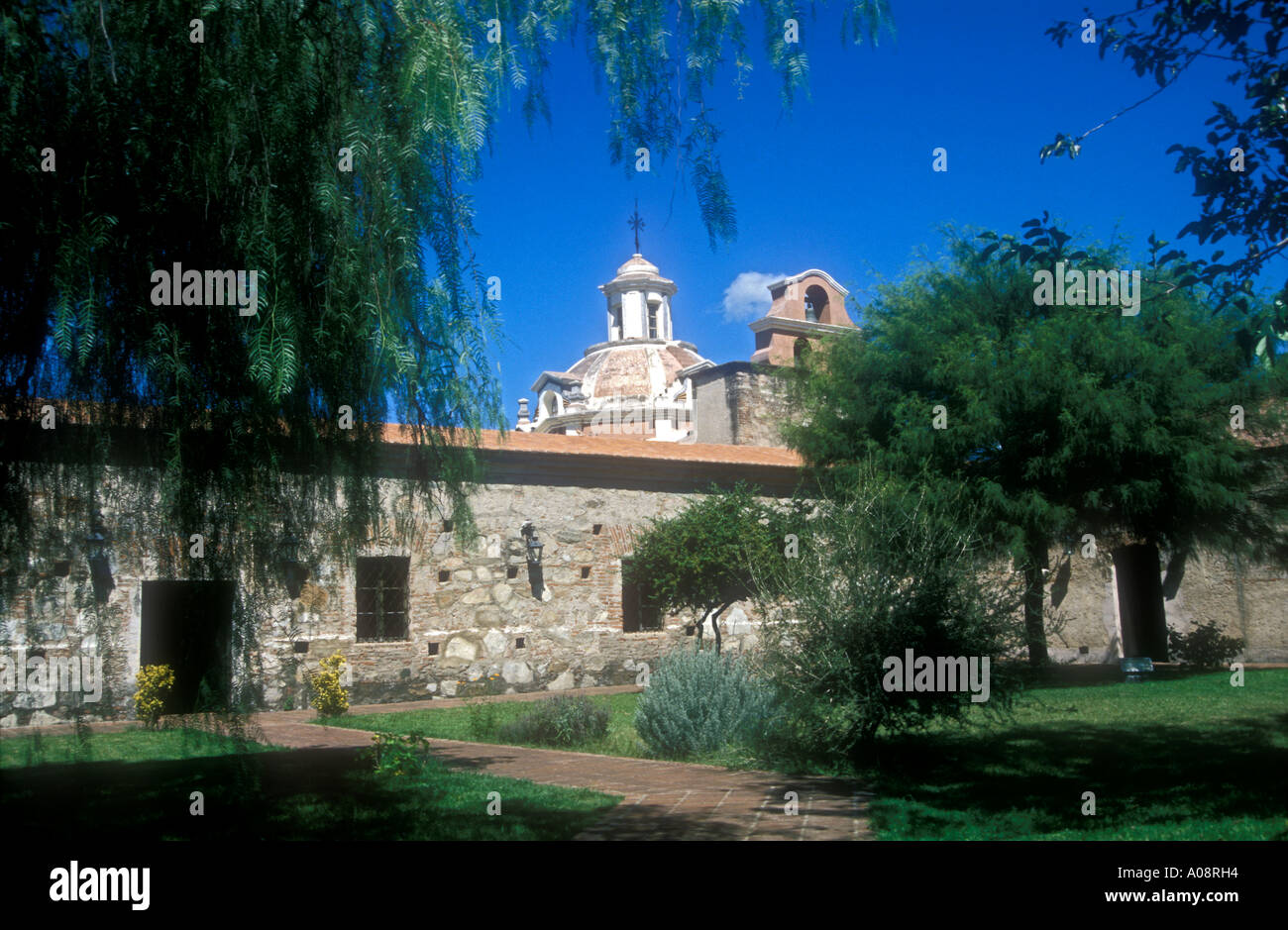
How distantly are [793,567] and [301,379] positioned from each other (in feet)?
15.3

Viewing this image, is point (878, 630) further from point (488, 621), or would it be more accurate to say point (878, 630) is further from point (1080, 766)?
point (488, 621)

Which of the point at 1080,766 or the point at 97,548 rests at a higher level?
the point at 97,548

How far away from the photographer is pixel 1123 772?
7.48 meters

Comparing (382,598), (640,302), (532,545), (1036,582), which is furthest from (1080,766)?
(640,302)

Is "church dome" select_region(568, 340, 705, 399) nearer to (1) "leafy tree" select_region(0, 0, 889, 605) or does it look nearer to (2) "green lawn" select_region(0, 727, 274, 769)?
(2) "green lawn" select_region(0, 727, 274, 769)

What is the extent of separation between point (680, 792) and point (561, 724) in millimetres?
3271

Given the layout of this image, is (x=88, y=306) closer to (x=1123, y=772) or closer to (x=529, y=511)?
(x=1123, y=772)

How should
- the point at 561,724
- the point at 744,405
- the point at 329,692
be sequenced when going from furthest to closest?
the point at 744,405 < the point at 329,692 < the point at 561,724

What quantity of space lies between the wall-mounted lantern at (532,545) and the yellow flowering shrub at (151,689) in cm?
561

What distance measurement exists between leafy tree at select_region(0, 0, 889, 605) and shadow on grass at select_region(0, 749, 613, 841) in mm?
1735

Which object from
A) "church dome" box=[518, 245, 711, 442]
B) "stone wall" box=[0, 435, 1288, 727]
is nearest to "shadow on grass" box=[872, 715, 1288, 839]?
"stone wall" box=[0, 435, 1288, 727]

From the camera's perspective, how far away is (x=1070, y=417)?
46.2ft

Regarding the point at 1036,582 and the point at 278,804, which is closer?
the point at 278,804

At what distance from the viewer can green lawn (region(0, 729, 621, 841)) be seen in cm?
568
